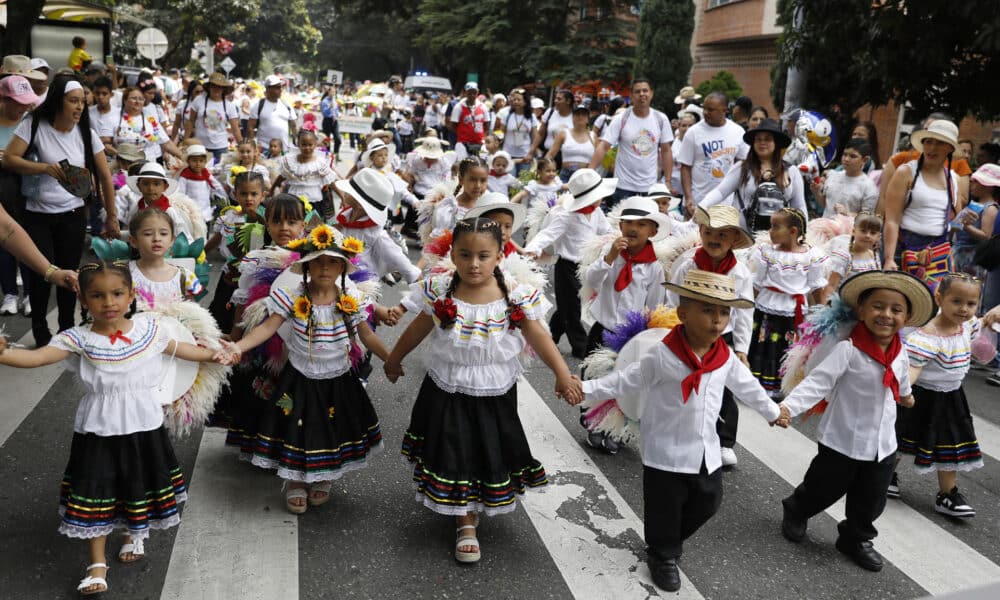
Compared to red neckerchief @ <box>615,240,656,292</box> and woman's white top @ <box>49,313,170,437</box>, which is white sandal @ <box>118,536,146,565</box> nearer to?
woman's white top @ <box>49,313,170,437</box>

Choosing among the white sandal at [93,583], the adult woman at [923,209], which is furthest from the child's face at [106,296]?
the adult woman at [923,209]

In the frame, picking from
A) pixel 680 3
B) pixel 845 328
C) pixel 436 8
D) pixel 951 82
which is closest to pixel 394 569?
pixel 845 328

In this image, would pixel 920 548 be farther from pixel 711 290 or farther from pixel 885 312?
pixel 711 290

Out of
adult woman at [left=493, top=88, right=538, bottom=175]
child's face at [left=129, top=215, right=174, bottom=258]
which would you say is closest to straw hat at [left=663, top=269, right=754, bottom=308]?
child's face at [left=129, top=215, right=174, bottom=258]

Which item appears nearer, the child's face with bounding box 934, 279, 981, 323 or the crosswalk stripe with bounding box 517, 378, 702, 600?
the crosswalk stripe with bounding box 517, 378, 702, 600

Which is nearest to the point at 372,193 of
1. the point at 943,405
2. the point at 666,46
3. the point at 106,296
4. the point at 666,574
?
the point at 106,296

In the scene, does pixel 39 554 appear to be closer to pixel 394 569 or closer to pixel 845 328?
pixel 394 569

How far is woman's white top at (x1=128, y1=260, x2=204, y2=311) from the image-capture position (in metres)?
4.95

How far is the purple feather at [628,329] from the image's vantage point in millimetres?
4551

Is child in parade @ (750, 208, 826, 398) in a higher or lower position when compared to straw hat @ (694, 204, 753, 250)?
lower

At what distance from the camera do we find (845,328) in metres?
4.49

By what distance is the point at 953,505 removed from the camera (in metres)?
5.02

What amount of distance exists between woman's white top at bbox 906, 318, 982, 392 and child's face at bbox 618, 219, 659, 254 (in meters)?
1.81

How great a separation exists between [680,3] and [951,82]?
17.1 metres
